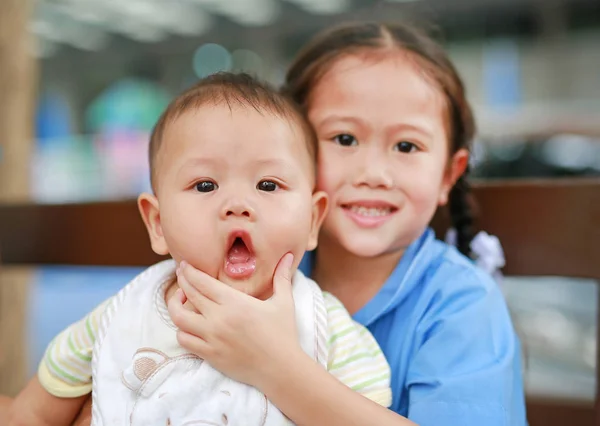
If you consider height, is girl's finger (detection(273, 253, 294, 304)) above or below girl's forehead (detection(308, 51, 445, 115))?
below

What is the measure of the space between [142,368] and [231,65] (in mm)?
9162

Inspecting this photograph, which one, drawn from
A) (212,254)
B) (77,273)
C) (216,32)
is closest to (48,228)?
(212,254)

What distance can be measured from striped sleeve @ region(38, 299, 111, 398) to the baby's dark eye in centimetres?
26

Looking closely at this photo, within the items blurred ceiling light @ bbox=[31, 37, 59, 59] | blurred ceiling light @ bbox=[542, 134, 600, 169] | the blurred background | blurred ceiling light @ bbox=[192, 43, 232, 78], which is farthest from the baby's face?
blurred ceiling light @ bbox=[31, 37, 59, 59]

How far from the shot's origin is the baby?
85 centimetres

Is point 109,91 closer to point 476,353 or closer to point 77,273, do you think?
point 77,273

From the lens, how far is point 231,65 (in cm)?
966

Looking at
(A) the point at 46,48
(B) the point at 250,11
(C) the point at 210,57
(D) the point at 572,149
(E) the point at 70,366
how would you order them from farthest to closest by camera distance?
(A) the point at 46,48, (C) the point at 210,57, (B) the point at 250,11, (D) the point at 572,149, (E) the point at 70,366

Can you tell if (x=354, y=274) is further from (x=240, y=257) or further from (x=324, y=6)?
(x=324, y=6)

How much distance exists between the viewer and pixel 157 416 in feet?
2.72

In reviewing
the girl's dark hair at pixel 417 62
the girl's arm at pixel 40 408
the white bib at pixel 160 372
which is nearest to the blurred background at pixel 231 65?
the girl's dark hair at pixel 417 62

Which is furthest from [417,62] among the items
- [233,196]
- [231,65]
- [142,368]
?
[231,65]

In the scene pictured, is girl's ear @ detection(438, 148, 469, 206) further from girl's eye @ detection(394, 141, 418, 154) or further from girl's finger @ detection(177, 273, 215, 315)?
girl's finger @ detection(177, 273, 215, 315)

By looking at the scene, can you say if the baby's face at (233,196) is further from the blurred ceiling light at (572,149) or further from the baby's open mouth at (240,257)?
the blurred ceiling light at (572,149)
